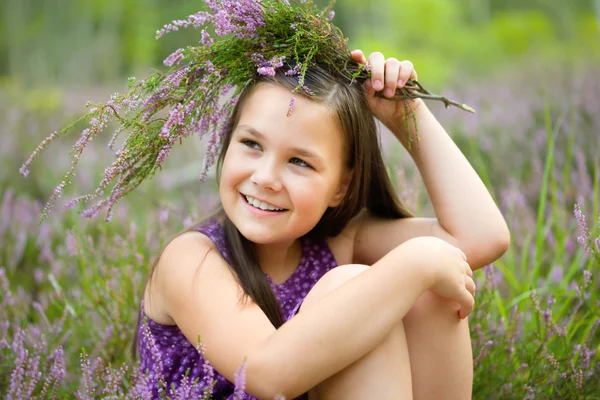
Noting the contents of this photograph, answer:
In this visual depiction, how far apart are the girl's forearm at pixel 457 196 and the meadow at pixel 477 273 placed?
Answer: 198 millimetres

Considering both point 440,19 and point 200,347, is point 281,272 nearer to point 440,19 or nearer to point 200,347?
point 200,347

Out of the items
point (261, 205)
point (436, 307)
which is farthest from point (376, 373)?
point (261, 205)

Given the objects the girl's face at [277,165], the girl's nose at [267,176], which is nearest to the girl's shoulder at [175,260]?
the girl's face at [277,165]

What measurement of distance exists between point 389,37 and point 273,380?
58.2ft

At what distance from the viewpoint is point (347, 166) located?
1.94m

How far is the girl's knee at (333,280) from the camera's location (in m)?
1.59

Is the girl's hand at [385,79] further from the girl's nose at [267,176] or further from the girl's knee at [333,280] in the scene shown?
the girl's knee at [333,280]

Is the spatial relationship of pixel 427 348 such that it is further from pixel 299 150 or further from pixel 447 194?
pixel 299 150

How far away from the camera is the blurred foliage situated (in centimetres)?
1734

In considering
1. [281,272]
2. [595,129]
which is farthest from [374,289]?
[595,129]

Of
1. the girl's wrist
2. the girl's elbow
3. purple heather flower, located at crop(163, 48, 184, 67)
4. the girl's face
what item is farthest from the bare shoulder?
the girl's wrist

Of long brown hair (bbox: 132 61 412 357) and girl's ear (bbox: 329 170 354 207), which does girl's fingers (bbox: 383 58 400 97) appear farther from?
girl's ear (bbox: 329 170 354 207)

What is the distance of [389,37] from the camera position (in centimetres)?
1828

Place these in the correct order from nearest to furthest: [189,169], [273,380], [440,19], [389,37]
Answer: [273,380], [189,169], [440,19], [389,37]
